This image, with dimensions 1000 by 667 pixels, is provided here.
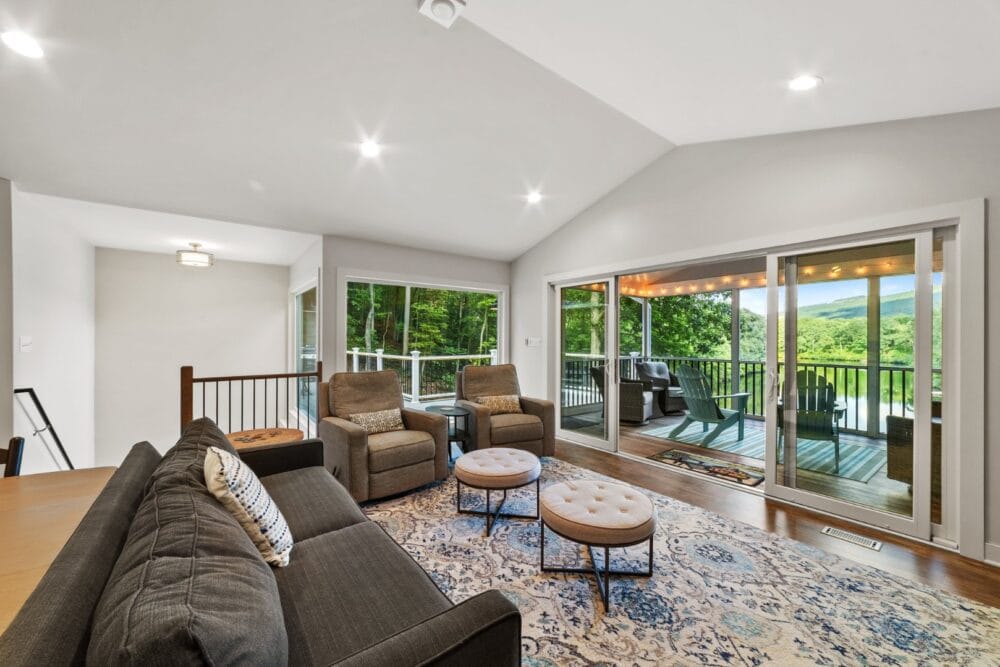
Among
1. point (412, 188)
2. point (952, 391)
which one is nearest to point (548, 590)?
point (952, 391)

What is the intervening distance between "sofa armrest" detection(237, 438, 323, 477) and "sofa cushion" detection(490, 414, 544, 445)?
1586mm

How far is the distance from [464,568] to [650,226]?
3.35 meters

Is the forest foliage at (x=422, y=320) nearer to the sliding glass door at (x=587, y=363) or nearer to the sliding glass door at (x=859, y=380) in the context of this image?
the sliding glass door at (x=587, y=363)

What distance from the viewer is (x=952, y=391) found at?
2.37 metres

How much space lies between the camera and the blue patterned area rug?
5.33ft

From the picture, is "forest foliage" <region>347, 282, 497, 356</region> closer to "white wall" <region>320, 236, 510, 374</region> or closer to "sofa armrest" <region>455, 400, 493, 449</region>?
"white wall" <region>320, 236, 510, 374</region>

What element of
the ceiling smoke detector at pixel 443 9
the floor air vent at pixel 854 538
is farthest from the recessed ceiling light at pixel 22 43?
the floor air vent at pixel 854 538

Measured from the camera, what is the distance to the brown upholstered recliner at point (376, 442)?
2865mm

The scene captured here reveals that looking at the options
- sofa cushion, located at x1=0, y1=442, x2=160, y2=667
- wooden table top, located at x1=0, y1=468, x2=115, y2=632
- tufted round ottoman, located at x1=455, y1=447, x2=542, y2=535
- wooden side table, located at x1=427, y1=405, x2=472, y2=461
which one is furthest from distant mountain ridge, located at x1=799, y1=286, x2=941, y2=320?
wooden table top, located at x1=0, y1=468, x2=115, y2=632

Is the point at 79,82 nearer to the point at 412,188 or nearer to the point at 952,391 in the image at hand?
the point at 412,188

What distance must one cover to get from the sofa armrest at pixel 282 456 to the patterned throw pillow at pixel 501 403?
178 centimetres

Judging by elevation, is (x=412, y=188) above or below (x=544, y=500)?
above

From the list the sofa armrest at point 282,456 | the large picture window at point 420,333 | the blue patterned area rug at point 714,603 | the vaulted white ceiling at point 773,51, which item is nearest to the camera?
the blue patterned area rug at point 714,603

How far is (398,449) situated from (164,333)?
417cm
